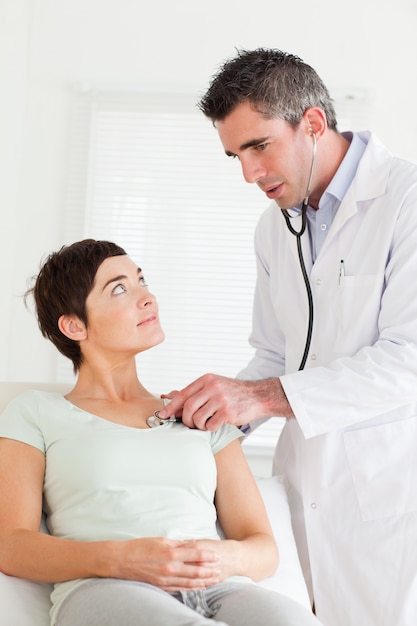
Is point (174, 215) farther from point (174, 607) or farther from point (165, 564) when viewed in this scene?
point (174, 607)

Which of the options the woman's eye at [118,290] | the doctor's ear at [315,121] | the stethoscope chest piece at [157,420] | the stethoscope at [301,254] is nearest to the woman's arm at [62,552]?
the stethoscope chest piece at [157,420]

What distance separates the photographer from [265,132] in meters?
1.82

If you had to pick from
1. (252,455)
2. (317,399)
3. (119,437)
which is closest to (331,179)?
(317,399)

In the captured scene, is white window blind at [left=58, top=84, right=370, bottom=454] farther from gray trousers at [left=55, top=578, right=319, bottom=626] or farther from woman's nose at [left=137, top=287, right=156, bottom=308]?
gray trousers at [left=55, top=578, right=319, bottom=626]

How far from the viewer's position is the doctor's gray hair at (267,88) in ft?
5.98

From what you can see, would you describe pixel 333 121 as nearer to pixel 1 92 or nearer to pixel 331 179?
pixel 331 179

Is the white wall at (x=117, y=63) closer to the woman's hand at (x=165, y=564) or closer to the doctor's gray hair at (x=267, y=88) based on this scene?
the doctor's gray hair at (x=267, y=88)

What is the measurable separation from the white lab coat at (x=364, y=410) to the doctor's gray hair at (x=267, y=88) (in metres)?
0.20

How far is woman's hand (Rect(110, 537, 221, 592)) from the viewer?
1.41m

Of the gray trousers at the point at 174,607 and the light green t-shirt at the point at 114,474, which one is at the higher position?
the light green t-shirt at the point at 114,474

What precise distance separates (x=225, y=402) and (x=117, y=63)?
2243 mm

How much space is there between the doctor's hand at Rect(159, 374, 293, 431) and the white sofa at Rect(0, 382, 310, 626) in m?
0.27

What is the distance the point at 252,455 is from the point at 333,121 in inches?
67.1

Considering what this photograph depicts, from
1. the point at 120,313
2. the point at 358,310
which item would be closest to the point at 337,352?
the point at 358,310
